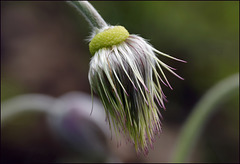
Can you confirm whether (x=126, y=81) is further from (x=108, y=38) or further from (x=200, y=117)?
(x=200, y=117)

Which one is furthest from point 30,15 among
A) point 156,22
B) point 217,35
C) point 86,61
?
point 217,35

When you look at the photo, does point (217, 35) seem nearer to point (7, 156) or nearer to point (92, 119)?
point (92, 119)

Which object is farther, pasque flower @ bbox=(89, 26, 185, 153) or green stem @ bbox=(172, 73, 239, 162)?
green stem @ bbox=(172, 73, 239, 162)

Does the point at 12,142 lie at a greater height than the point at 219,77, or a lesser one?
greater

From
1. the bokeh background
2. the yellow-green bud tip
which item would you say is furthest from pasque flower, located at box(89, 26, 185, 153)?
the bokeh background

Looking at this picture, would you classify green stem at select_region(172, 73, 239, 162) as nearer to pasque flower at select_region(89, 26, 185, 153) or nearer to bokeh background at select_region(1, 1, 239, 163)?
pasque flower at select_region(89, 26, 185, 153)

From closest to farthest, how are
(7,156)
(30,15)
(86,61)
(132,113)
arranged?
(132,113) → (7,156) → (86,61) → (30,15)

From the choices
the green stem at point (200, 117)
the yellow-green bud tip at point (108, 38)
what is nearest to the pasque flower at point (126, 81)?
the yellow-green bud tip at point (108, 38)

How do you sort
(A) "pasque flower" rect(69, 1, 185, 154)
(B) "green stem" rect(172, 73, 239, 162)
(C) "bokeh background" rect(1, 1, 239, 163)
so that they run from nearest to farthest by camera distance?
(A) "pasque flower" rect(69, 1, 185, 154) → (B) "green stem" rect(172, 73, 239, 162) → (C) "bokeh background" rect(1, 1, 239, 163)

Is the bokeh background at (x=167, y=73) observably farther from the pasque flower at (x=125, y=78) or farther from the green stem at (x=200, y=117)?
the pasque flower at (x=125, y=78)
